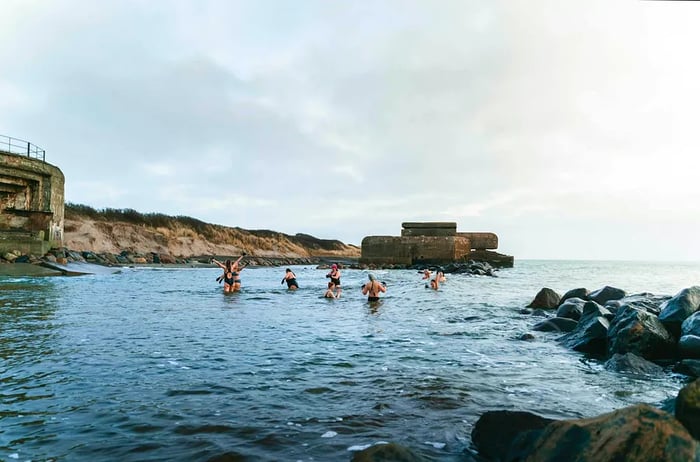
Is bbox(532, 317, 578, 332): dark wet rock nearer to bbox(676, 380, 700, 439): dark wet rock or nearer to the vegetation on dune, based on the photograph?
bbox(676, 380, 700, 439): dark wet rock

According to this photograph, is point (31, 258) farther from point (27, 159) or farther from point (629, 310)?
point (629, 310)

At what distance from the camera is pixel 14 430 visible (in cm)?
369

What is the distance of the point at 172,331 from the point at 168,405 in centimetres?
467

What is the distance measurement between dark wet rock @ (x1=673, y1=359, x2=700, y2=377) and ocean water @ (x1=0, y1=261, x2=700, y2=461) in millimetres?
715

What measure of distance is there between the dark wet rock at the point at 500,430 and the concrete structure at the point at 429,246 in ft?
158

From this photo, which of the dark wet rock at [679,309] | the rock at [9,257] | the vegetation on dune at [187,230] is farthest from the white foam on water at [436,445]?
the vegetation on dune at [187,230]

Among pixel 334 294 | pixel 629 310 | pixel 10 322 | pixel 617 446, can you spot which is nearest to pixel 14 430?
pixel 617 446

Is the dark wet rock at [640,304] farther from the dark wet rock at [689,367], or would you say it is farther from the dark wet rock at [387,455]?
the dark wet rock at [387,455]

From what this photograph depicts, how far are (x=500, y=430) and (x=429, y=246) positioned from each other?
4904 centimetres

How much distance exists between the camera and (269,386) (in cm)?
519

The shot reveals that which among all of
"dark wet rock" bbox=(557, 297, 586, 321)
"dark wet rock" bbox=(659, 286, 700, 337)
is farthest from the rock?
"dark wet rock" bbox=(659, 286, 700, 337)

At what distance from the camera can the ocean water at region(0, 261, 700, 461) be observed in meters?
3.60

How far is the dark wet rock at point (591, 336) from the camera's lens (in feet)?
25.2

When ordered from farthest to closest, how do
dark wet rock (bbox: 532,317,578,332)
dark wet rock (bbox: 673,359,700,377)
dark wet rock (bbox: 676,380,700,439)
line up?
dark wet rock (bbox: 532,317,578,332), dark wet rock (bbox: 673,359,700,377), dark wet rock (bbox: 676,380,700,439)
